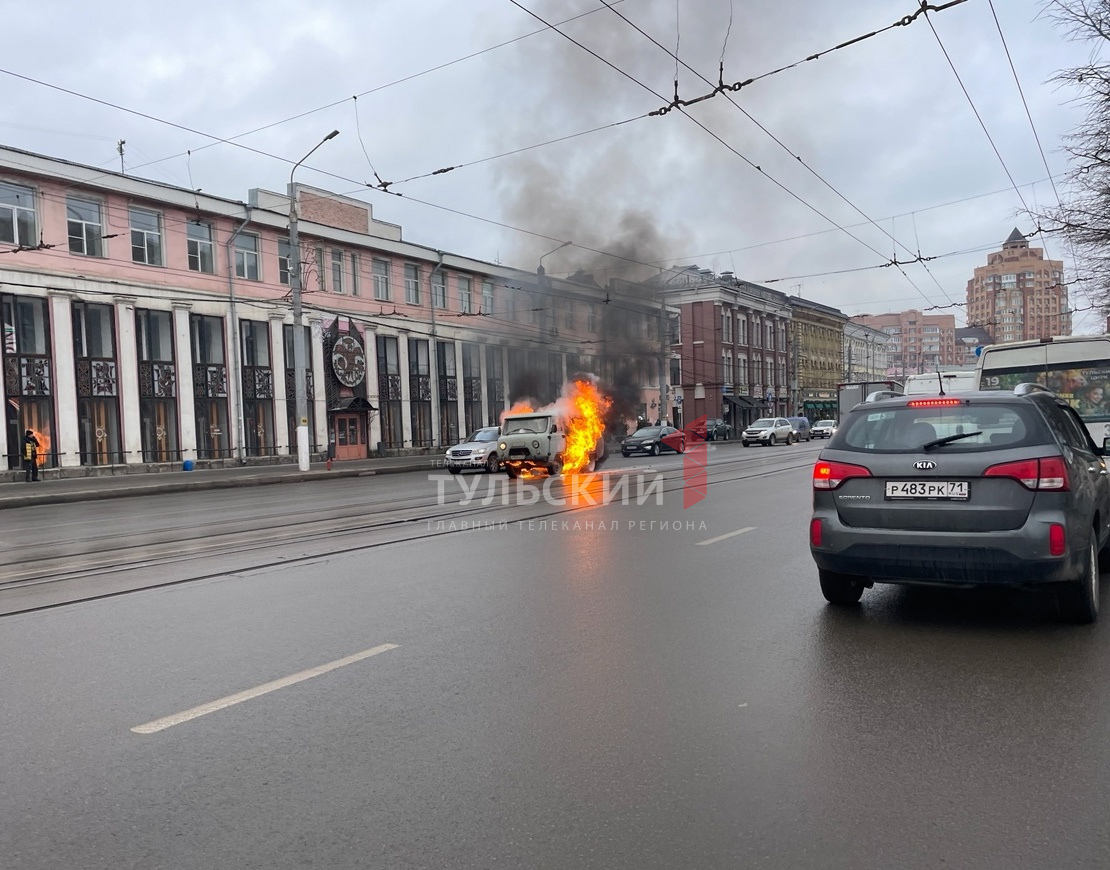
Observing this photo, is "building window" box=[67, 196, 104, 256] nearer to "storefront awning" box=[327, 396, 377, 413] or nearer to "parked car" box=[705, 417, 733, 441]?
"storefront awning" box=[327, 396, 377, 413]

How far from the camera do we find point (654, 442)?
115 ft

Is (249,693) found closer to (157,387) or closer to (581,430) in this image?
(581,430)

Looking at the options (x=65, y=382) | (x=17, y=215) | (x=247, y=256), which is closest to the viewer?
(x=17, y=215)

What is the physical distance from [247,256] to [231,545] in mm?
25215

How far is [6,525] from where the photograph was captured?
13820 mm

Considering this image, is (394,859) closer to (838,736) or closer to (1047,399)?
(838,736)

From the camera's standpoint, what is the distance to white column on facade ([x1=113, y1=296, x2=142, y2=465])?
90.1ft

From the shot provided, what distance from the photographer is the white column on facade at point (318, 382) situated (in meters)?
34.5

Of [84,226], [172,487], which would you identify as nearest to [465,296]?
[84,226]

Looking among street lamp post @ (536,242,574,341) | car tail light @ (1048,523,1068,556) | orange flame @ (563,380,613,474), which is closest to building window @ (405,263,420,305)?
street lamp post @ (536,242,574,341)

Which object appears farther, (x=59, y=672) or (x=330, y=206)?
(x=330, y=206)

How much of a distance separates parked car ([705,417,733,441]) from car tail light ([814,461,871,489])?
49.2 meters

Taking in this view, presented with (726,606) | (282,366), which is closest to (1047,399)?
(726,606)

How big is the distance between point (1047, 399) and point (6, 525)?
1515 centimetres
